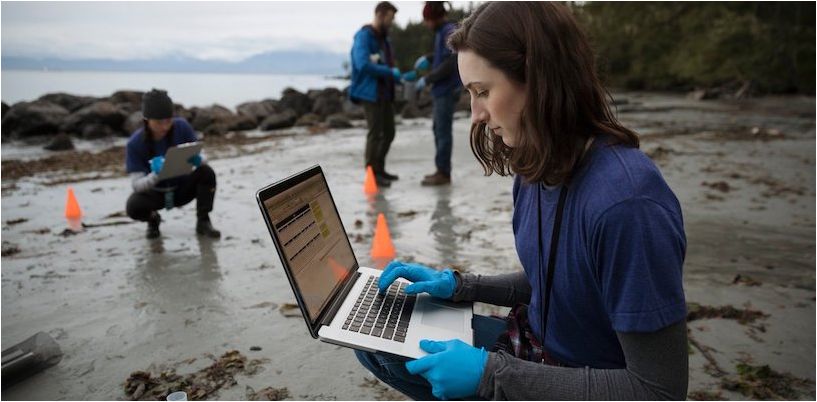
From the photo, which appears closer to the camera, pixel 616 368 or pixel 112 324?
pixel 616 368

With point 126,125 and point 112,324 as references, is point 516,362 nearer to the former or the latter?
point 112,324

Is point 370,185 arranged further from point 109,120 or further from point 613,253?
point 109,120

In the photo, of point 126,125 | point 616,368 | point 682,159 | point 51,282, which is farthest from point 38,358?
point 126,125

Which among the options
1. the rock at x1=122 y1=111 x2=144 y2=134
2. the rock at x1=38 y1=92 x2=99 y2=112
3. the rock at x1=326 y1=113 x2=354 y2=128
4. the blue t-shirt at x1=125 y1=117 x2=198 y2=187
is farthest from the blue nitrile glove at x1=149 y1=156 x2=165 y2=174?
the rock at x1=38 y1=92 x2=99 y2=112

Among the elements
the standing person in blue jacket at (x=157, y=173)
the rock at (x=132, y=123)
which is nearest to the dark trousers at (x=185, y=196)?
the standing person in blue jacket at (x=157, y=173)

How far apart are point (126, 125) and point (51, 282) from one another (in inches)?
574

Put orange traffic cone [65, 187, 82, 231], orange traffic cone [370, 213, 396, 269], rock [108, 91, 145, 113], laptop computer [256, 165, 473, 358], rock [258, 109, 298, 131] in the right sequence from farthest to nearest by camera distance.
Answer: rock [108, 91, 145, 113], rock [258, 109, 298, 131], orange traffic cone [65, 187, 82, 231], orange traffic cone [370, 213, 396, 269], laptop computer [256, 165, 473, 358]

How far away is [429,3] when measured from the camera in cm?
668

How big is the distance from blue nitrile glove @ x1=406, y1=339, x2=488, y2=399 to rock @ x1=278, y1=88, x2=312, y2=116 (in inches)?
880

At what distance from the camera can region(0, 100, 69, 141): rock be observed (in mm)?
16281

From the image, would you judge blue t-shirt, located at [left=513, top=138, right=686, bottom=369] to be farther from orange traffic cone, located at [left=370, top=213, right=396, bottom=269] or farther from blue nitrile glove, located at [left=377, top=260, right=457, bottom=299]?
orange traffic cone, located at [left=370, top=213, right=396, bottom=269]

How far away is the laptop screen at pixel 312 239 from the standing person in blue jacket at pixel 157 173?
132 inches

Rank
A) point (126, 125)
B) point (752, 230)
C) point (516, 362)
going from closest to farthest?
point (516, 362) → point (752, 230) → point (126, 125)

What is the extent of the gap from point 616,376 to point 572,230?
35 centimetres
